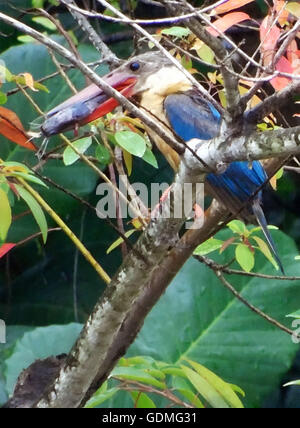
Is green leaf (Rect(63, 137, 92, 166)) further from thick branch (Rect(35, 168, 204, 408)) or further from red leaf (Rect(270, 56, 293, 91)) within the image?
red leaf (Rect(270, 56, 293, 91))

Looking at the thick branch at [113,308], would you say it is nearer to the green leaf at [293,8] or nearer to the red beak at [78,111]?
the red beak at [78,111]

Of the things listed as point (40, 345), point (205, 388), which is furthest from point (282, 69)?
point (40, 345)

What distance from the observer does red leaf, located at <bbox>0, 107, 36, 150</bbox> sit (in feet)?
5.42

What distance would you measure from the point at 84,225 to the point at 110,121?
5.18 feet

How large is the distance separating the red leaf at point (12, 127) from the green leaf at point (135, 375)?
1.59 ft

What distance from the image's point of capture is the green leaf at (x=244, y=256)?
1.82 metres

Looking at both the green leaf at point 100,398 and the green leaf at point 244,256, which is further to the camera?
the green leaf at point 244,256

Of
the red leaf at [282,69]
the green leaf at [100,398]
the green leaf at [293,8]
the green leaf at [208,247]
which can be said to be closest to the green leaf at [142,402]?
the green leaf at [100,398]

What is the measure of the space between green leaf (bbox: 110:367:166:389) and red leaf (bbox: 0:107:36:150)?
484 millimetres

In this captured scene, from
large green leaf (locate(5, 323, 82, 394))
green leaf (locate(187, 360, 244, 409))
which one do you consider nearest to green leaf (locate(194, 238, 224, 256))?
green leaf (locate(187, 360, 244, 409))

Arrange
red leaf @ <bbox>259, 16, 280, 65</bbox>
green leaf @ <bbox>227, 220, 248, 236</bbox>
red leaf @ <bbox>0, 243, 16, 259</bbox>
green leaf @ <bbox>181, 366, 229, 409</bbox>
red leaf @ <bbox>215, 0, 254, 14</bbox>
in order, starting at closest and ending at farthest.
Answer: red leaf @ <bbox>259, 16, 280, 65</bbox> < red leaf @ <bbox>215, 0, 254, 14</bbox> < green leaf @ <bbox>181, 366, 229, 409</bbox> < red leaf @ <bbox>0, 243, 16, 259</bbox> < green leaf @ <bbox>227, 220, 248, 236</bbox>

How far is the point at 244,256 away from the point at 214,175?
25cm
